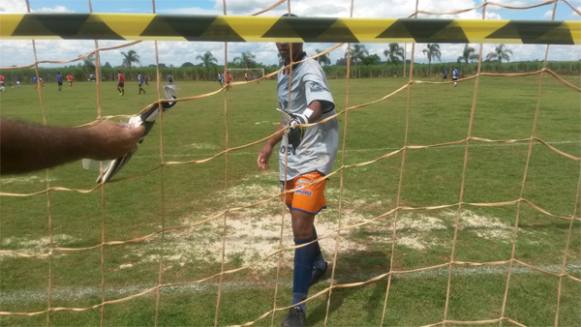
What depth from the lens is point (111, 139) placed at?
181 cm

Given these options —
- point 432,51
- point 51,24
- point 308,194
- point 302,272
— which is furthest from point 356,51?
point 51,24

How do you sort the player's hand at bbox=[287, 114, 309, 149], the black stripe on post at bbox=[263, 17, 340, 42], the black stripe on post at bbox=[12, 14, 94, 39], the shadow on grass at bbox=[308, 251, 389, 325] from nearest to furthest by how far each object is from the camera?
the black stripe on post at bbox=[12, 14, 94, 39], the black stripe on post at bbox=[263, 17, 340, 42], the player's hand at bbox=[287, 114, 309, 149], the shadow on grass at bbox=[308, 251, 389, 325]

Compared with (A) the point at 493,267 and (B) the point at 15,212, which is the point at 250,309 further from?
(B) the point at 15,212

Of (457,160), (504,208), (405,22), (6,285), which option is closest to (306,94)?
(405,22)

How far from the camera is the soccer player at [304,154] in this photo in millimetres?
2842

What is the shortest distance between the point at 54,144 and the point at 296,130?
61.7 inches

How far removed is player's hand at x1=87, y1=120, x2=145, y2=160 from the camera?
5.75ft

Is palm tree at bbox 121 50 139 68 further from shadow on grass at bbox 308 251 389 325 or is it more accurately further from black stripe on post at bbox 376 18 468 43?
shadow on grass at bbox 308 251 389 325

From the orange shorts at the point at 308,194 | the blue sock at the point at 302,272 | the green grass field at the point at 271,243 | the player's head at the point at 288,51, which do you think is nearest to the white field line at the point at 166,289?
the green grass field at the point at 271,243

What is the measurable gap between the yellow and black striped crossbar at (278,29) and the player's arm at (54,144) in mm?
474

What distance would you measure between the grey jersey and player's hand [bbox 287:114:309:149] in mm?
29

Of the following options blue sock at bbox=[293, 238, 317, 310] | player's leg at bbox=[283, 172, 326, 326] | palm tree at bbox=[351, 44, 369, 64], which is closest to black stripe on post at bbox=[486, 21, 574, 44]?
palm tree at bbox=[351, 44, 369, 64]

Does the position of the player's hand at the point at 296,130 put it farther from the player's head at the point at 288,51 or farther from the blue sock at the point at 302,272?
the blue sock at the point at 302,272

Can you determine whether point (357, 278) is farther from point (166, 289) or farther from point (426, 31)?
point (426, 31)
